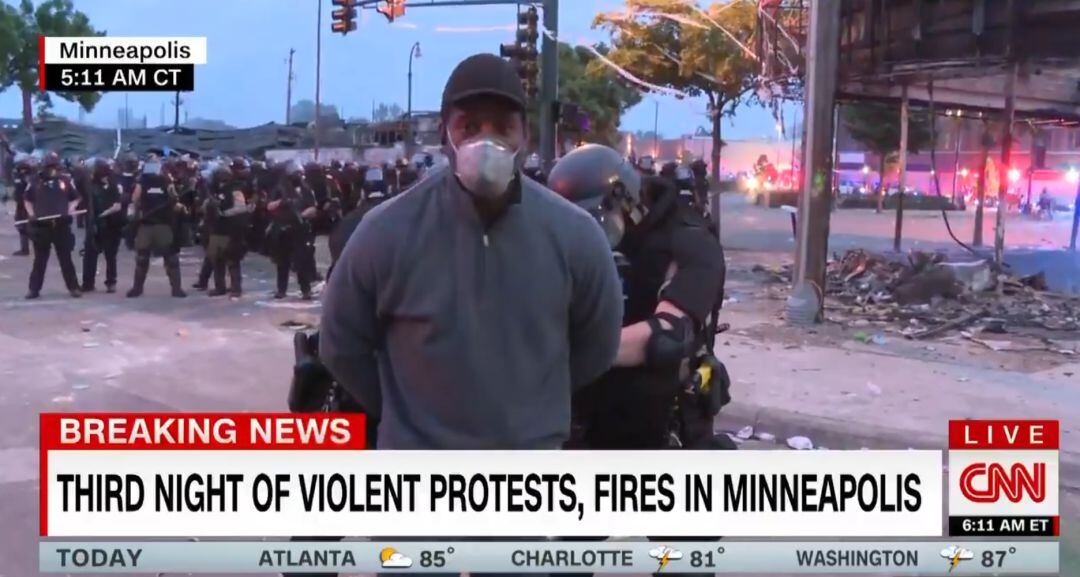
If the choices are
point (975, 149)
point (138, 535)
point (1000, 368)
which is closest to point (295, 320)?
point (1000, 368)

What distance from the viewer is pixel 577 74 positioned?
44.6m

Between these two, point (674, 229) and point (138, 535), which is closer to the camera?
point (138, 535)

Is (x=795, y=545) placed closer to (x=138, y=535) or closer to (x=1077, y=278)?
(x=138, y=535)

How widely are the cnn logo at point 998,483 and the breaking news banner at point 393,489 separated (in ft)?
0.92

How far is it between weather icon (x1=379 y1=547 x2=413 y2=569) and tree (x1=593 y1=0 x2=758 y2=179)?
1928 cm

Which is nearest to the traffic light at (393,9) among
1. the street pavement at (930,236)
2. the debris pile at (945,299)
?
the street pavement at (930,236)

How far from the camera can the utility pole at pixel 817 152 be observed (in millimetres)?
10984

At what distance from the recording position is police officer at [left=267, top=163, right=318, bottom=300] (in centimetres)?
1310

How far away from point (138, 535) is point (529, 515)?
120 cm

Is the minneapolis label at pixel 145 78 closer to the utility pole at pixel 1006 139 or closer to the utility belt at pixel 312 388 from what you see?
the utility belt at pixel 312 388

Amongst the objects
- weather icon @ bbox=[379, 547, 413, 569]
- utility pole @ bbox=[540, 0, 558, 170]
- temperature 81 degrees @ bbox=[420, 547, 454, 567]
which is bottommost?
weather icon @ bbox=[379, 547, 413, 569]

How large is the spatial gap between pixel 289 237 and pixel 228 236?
70 cm

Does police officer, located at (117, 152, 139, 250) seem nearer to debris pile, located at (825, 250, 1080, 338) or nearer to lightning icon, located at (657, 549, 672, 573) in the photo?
debris pile, located at (825, 250, 1080, 338)

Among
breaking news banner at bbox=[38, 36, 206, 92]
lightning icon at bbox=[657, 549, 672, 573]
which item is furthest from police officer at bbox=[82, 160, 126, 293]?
lightning icon at bbox=[657, 549, 672, 573]
